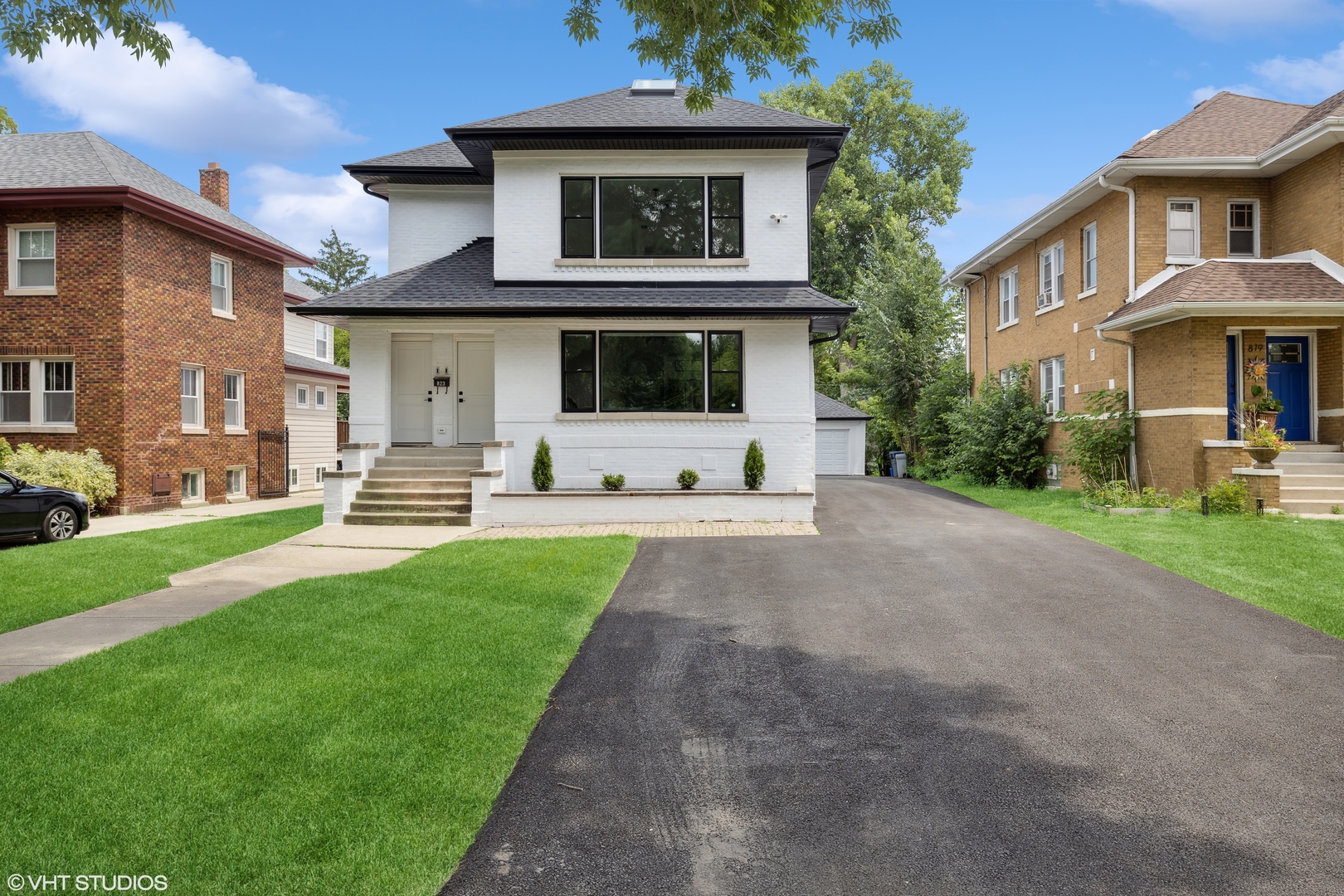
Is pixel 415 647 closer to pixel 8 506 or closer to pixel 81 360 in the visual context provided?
pixel 8 506

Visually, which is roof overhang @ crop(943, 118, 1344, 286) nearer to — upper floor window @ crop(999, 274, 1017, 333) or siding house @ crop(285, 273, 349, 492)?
upper floor window @ crop(999, 274, 1017, 333)

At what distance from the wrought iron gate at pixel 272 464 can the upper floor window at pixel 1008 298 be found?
73.9ft

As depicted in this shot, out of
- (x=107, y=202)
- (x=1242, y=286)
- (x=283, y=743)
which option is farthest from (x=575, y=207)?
(x=283, y=743)

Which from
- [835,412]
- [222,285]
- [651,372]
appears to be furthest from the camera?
[835,412]

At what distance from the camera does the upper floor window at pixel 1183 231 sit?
18.1 meters

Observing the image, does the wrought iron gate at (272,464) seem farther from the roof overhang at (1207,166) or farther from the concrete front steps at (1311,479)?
the concrete front steps at (1311,479)

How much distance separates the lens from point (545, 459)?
15.8 metres

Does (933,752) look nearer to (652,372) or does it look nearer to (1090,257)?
(652,372)

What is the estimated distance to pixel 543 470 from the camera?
1572cm

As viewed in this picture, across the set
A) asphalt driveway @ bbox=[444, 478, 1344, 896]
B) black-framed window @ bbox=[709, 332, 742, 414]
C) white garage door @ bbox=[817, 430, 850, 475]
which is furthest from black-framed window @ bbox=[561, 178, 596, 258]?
white garage door @ bbox=[817, 430, 850, 475]

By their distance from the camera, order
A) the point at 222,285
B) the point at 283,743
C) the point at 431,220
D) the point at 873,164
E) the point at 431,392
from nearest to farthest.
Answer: the point at 283,743 < the point at 431,392 < the point at 431,220 < the point at 222,285 < the point at 873,164

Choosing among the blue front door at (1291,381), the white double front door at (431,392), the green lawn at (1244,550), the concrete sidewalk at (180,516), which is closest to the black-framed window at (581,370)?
the white double front door at (431,392)

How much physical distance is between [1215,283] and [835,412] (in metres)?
17.5

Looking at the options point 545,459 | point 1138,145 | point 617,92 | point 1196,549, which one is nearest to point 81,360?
point 545,459
